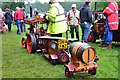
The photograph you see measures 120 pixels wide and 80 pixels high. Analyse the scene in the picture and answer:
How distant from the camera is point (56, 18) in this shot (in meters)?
8.05

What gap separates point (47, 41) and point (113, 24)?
2508mm

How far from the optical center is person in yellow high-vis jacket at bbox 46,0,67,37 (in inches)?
314

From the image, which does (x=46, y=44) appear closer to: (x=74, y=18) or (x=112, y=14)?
(x=112, y=14)

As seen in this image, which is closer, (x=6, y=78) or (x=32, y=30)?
(x=6, y=78)

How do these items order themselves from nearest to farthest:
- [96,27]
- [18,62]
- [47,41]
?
[18,62]
[47,41]
[96,27]

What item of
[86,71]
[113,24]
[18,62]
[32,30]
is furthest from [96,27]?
[86,71]

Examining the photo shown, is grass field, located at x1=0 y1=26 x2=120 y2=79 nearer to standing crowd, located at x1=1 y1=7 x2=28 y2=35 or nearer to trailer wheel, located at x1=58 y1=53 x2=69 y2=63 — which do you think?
trailer wheel, located at x1=58 y1=53 x2=69 y2=63

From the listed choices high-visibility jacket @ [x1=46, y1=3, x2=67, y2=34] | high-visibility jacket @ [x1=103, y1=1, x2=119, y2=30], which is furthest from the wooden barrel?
high-visibility jacket @ [x1=103, y1=1, x2=119, y2=30]

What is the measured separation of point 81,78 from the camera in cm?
591

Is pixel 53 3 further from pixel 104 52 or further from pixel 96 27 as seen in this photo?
pixel 96 27

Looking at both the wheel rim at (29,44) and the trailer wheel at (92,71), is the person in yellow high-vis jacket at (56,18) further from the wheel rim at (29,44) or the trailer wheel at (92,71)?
the trailer wheel at (92,71)

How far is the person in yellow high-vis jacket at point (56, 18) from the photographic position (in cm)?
799

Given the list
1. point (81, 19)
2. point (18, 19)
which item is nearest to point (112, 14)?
point (81, 19)

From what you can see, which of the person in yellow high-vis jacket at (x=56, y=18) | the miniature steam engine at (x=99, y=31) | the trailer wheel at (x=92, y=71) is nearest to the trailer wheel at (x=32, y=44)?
the person in yellow high-vis jacket at (x=56, y=18)
